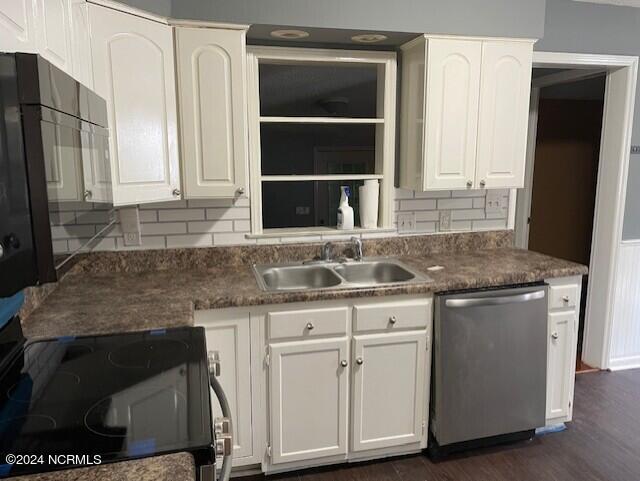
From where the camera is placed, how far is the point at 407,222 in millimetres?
2729

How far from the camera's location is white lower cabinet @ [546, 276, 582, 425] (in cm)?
235

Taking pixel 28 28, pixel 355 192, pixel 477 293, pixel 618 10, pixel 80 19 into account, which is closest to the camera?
pixel 28 28

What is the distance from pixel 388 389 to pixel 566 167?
309 cm

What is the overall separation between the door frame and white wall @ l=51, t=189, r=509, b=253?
27 cm

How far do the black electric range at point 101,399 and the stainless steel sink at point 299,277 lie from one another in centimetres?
94

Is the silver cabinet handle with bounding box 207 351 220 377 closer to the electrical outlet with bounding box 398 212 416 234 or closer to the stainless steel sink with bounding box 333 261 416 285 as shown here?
the stainless steel sink with bounding box 333 261 416 285

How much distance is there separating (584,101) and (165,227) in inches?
149

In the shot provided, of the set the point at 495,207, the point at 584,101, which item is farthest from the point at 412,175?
the point at 584,101

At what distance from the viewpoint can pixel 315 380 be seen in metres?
2.09

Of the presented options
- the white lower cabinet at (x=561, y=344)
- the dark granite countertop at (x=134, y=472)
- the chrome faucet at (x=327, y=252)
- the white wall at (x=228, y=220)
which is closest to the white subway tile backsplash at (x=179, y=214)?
the white wall at (x=228, y=220)

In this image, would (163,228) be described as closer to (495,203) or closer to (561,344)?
(495,203)

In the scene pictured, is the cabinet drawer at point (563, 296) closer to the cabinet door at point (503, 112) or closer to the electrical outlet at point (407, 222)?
the cabinet door at point (503, 112)

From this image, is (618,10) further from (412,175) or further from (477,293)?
(477,293)

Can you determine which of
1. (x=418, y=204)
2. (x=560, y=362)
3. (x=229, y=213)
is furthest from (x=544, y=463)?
(x=229, y=213)
